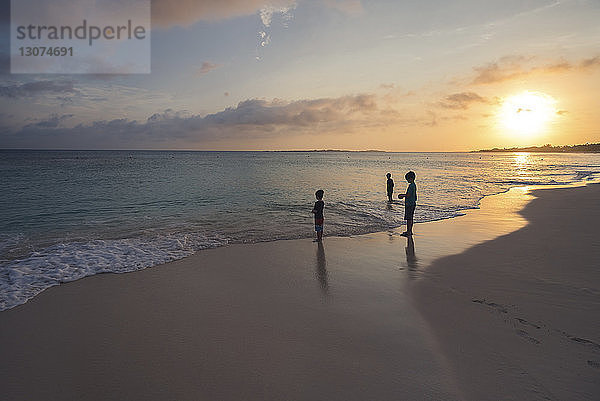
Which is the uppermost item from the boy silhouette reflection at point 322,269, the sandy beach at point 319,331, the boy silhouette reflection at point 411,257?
the boy silhouette reflection at point 411,257

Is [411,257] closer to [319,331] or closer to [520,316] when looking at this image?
[520,316]

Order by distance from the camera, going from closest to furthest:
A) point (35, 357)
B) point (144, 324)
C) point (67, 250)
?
1. point (35, 357)
2. point (144, 324)
3. point (67, 250)

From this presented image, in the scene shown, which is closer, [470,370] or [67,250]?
[470,370]

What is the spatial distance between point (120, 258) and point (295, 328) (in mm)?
6346

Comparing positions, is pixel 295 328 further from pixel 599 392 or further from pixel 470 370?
pixel 599 392

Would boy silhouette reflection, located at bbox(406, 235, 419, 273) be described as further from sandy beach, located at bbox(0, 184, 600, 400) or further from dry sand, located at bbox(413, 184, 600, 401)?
dry sand, located at bbox(413, 184, 600, 401)

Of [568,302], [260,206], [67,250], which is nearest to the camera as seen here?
[568,302]

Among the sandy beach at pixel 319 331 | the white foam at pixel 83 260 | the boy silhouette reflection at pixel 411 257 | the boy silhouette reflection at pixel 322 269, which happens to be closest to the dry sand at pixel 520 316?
the sandy beach at pixel 319 331

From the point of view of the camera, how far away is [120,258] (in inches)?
345

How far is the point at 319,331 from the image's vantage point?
4832 millimetres

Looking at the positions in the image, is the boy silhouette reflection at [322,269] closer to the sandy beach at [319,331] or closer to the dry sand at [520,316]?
the sandy beach at [319,331]

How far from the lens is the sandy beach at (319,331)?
3674 mm

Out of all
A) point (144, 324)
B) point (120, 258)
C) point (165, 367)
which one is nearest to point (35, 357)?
point (144, 324)

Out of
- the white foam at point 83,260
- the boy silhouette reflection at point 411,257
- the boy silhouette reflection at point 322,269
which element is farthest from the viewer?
the boy silhouette reflection at point 411,257
